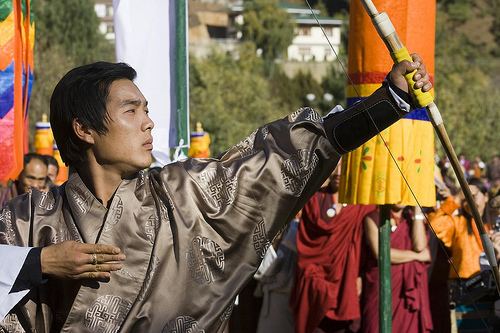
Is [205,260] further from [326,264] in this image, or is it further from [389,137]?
[326,264]

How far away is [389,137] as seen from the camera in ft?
17.7

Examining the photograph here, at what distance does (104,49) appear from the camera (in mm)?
38156

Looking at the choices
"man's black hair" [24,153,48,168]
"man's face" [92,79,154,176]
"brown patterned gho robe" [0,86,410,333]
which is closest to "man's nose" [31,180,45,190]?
"man's black hair" [24,153,48,168]

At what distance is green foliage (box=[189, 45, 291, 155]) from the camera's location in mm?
34688

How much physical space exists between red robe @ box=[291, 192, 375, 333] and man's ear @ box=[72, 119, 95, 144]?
14.9ft

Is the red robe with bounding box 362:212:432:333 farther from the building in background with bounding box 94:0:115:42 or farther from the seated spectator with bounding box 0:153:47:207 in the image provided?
the building in background with bounding box 94:0:115:42

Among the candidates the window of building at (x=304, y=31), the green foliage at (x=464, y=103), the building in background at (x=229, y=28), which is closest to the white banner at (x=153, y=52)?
the green foliage at (x=464, y=103)

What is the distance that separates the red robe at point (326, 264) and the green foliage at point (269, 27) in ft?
163

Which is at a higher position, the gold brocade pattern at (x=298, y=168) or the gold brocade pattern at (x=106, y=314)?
the gold brocade pattern at (x=298, y=168)

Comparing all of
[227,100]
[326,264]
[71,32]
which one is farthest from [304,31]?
[326,264]

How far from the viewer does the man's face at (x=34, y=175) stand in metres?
7.70

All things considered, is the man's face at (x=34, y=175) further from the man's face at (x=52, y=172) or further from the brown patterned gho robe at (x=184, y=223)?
the brown patterned gho robe at (x=184, y=223)

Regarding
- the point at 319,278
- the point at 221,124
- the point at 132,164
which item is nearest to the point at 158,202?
the point at 132,164

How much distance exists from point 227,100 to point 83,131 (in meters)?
36.2
